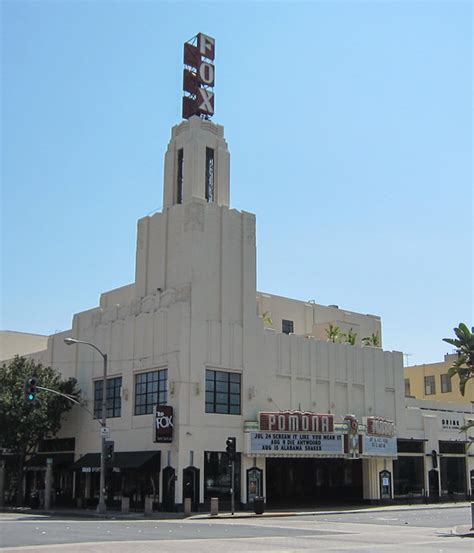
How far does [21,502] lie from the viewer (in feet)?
167

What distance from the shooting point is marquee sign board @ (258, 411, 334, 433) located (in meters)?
45.7

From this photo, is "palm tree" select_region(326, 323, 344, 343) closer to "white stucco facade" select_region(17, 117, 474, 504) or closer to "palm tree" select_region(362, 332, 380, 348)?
"white stucco facade" select_region(17, 117, 474, 504)

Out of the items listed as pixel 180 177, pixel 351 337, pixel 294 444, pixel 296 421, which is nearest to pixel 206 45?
pixel 180 177

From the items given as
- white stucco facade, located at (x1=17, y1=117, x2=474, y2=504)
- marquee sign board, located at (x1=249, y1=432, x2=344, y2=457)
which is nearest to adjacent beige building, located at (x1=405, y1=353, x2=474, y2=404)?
white stucco facade, located at (x1=17, y1=117, x2=474, y2=504)

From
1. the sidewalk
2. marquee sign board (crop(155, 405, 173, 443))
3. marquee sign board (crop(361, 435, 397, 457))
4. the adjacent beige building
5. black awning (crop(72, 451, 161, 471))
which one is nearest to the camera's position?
the sidewalk

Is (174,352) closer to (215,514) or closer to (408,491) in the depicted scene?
(215,514)

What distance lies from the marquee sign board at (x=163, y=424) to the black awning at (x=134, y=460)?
1.74 metres

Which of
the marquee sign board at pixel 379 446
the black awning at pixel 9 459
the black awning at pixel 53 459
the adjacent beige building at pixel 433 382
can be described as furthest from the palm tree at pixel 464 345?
the adjacent beige building at pixel 433 382

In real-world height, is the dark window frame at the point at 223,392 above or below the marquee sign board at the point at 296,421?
above

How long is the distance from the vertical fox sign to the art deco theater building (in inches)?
5.1

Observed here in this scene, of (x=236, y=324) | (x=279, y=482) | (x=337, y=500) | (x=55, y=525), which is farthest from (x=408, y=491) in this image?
(x=55, y=525)

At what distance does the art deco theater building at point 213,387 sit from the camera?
44.1 m

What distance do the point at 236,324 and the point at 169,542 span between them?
78.2 ft

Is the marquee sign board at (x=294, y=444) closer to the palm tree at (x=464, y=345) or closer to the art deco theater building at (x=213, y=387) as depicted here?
the art deco theater building at (x=213, y=387)
